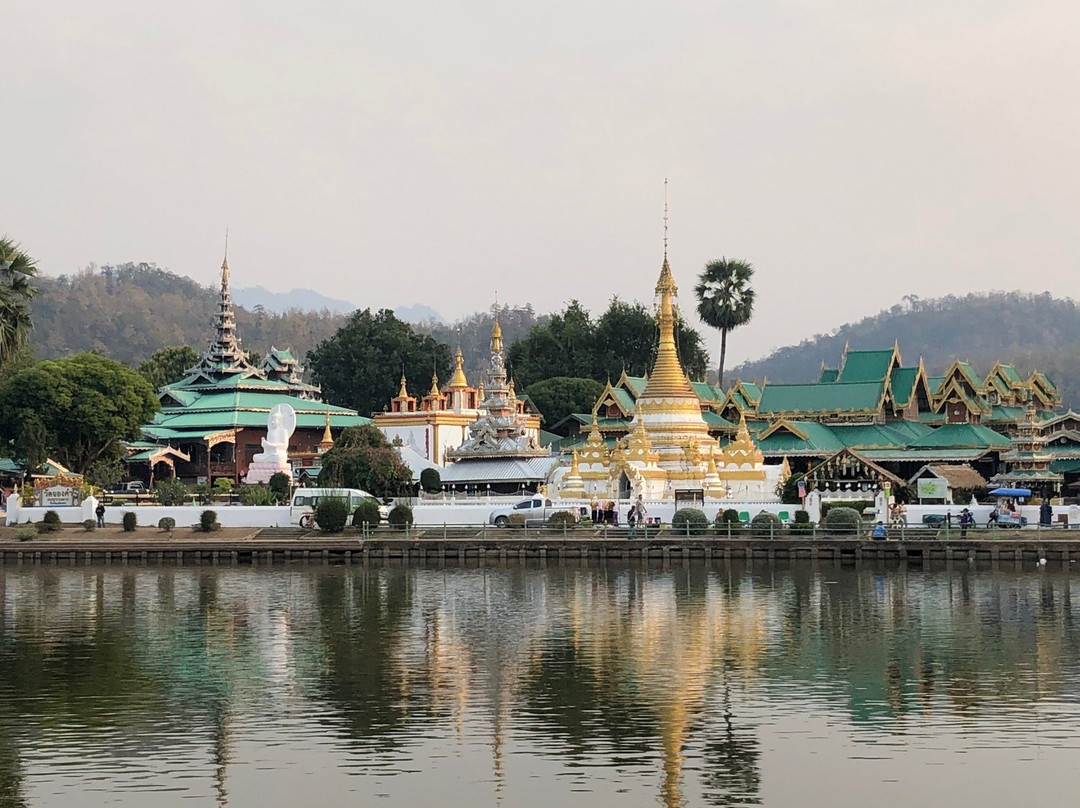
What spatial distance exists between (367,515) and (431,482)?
1267 cm

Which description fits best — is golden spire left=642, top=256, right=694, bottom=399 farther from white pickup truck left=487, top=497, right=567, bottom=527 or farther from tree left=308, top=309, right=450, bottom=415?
tree left=308, top=309, right=450, bottom=415

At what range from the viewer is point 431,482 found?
69000 millimetres

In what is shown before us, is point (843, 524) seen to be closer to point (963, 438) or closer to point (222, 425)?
point (963, 438)

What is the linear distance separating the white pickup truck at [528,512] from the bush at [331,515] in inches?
200

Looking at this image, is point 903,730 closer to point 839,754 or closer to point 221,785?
point 839,754

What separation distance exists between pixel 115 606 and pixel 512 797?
22140mm

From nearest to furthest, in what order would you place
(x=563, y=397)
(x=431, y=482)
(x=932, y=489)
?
(x=932, y=489) < (x=431, y=482) < (x=563, y=397)

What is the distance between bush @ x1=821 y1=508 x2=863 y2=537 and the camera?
51656mm

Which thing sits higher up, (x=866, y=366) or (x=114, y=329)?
(x=114, y=329)

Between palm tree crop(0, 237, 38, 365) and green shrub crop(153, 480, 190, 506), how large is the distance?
25.6 feet

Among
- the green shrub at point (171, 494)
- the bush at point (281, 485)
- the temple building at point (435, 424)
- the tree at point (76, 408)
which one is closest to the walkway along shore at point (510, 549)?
the green shrub at point (171, 494)

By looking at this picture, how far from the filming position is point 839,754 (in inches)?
808

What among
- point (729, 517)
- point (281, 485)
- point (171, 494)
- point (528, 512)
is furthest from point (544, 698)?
point (281, 485)

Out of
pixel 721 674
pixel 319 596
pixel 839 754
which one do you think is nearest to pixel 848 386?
pixel 319 596
